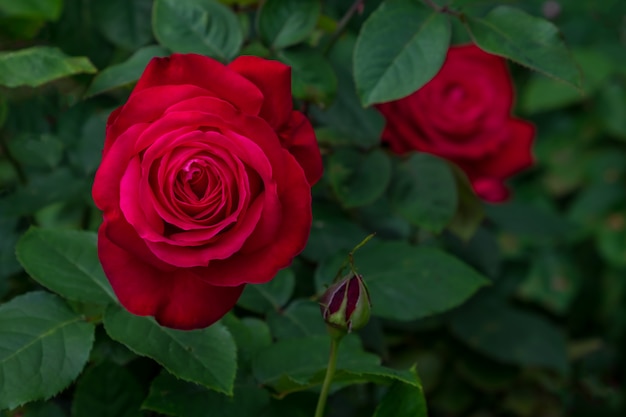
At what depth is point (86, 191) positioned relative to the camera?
2.76 feet

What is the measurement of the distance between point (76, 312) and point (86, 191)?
21 cm

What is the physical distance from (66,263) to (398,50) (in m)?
0.32

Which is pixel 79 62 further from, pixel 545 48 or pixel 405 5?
pixel 545 48

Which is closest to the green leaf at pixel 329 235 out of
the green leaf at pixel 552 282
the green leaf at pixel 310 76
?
the green leaf at pixel 310 76

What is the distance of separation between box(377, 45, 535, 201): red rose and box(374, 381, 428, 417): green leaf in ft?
1.18

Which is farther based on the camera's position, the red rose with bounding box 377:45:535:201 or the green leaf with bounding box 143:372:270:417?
the red rose with bounding box 377:45:535:201

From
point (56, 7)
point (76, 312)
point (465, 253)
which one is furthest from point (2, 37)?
point (465, 253)

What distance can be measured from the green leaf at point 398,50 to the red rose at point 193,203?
0.16 metres

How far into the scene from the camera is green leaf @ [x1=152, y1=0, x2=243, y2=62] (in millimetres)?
752

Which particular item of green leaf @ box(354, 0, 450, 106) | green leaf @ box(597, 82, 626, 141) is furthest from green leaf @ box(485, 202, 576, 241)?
green leaf @ box(597, 82, 626, 141)

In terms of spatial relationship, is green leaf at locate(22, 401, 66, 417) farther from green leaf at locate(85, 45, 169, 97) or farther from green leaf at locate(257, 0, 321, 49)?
green leaf at locate(257, 0, 321, 49)

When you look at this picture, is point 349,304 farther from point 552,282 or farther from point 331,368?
point 552,282

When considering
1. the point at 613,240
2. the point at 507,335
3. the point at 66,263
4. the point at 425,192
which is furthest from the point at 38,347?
the point at 613,240

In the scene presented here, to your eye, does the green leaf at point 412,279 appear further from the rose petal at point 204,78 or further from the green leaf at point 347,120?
the rose petal at point 204,78
